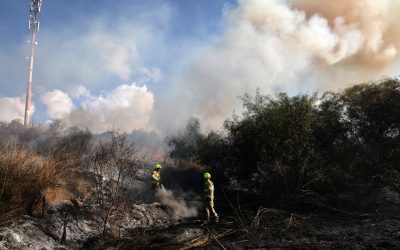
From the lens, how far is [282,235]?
12766 mm

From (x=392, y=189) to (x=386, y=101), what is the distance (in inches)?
169

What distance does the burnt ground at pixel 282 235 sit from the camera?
11479mm

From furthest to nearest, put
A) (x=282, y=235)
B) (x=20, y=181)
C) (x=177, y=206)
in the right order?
(x=177, y=206), (x=20, y=181), (x=282, y=235)

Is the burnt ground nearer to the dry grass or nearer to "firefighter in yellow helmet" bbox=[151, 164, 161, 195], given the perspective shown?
the dry grass

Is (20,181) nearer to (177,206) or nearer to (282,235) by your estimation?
(177,206)

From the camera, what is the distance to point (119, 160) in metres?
14.2

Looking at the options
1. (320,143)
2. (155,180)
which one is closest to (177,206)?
(155,180)

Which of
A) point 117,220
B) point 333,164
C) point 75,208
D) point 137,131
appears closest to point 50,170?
point 75,208

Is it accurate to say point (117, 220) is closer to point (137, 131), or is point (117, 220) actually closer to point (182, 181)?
point (182, 181)

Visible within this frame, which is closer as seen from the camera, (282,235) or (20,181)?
(282,235)

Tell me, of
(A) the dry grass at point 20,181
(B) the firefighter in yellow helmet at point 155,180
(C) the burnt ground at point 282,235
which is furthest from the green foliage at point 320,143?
(A) the dry grass at point 20,181

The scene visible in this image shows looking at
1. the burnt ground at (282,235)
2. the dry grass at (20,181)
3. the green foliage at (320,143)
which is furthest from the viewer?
the green foliage at (320,143)

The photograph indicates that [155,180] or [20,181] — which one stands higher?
[155,180]

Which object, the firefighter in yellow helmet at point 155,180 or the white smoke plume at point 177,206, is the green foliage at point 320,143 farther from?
the firefighter in yellow helmet at point 155,180
